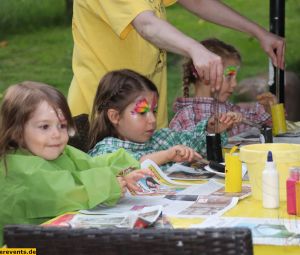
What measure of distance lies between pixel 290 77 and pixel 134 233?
6.07m

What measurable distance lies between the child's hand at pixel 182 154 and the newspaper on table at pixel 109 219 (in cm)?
70

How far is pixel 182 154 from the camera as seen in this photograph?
292 centimetres

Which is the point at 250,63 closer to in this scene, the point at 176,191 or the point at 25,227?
the point at 176,191

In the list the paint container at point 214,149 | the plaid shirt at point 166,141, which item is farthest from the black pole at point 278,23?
the paint container at point 214,149

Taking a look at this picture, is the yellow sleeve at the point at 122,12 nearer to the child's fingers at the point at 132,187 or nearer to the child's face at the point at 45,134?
the child's face at the point at 45,134

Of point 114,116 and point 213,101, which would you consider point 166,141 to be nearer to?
point 114,116

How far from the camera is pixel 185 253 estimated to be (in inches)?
58.1

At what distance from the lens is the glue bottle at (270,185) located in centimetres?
224

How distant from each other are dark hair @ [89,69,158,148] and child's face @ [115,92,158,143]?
3 centimetres

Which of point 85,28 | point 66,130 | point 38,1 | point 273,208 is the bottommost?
point 273,208

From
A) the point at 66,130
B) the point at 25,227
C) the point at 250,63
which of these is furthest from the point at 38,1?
the point at 25,227

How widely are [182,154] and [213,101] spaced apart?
129cm

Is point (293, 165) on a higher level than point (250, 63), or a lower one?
lower

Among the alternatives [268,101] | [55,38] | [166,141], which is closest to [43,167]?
[166,141]
